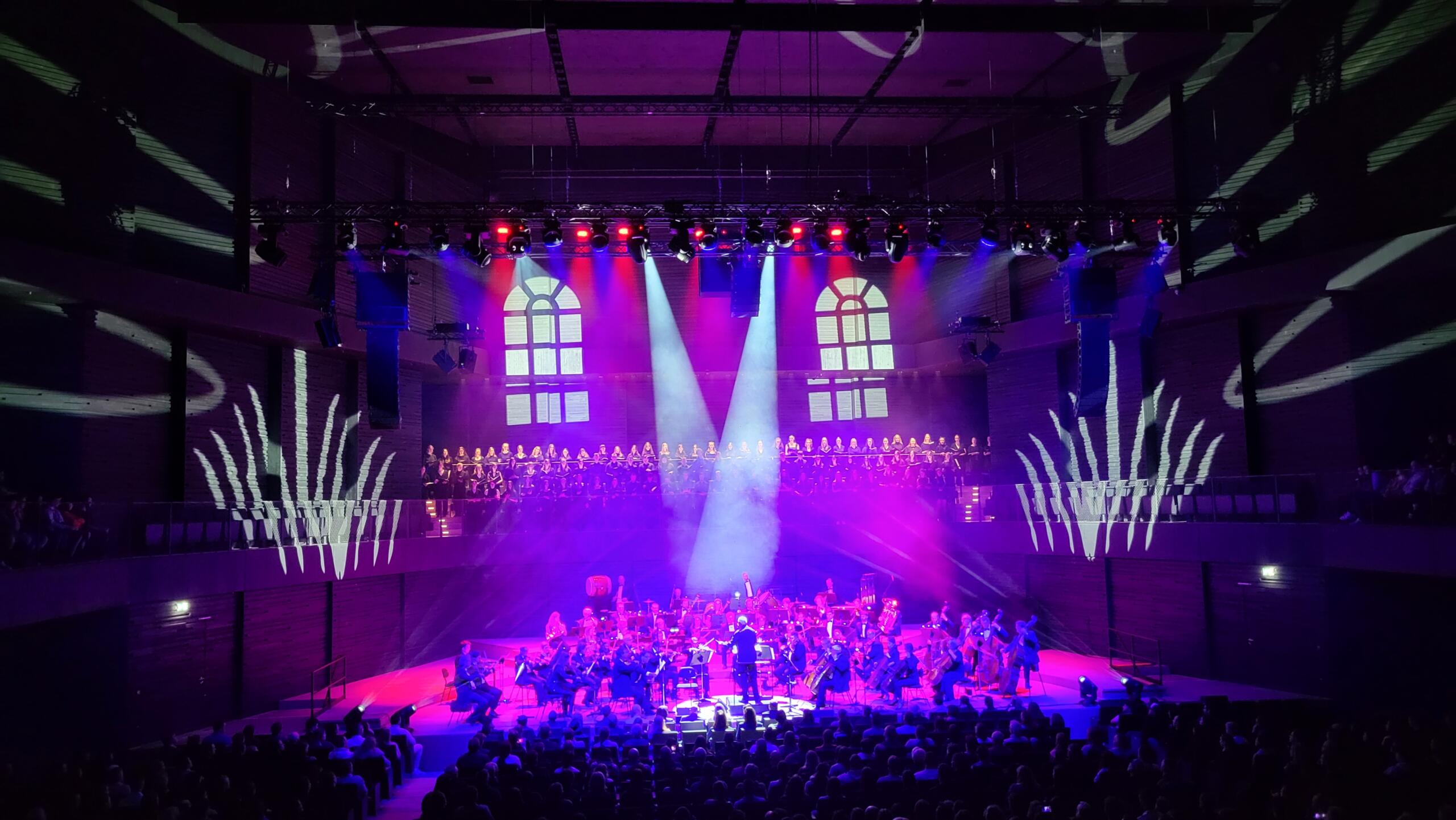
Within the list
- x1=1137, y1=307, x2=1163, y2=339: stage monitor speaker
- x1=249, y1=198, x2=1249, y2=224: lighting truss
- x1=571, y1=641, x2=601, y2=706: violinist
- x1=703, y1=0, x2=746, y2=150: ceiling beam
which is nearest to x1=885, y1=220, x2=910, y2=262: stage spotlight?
x1=249, y1=198, x2=1249, y2=224: lighting truss

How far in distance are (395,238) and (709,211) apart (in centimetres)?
542

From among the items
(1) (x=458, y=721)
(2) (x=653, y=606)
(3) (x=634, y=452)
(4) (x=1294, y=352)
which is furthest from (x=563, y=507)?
(4) (x=1294, y=352)

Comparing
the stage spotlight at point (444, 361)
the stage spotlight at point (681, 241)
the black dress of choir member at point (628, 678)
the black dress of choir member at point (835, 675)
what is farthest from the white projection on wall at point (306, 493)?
the black dress of choir member at point (835, 675)

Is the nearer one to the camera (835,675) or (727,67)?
(835,675)

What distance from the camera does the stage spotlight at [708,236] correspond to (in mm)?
16453

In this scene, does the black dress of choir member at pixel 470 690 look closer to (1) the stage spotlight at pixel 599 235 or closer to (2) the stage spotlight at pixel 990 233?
(1) the stage spotlight at pixel 599 235

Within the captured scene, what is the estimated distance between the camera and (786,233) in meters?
16.1

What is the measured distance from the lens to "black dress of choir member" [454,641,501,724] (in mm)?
14789

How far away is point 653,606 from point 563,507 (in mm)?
3750

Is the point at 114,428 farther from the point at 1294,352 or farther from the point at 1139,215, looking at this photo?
the point at 1294,352

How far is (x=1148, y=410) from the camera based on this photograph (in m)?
19.7

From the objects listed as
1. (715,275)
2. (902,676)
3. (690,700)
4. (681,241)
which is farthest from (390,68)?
(902,676)

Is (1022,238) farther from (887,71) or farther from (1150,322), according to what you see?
(887,71)

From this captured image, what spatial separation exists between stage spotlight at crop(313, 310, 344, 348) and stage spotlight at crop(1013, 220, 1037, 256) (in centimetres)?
1191
